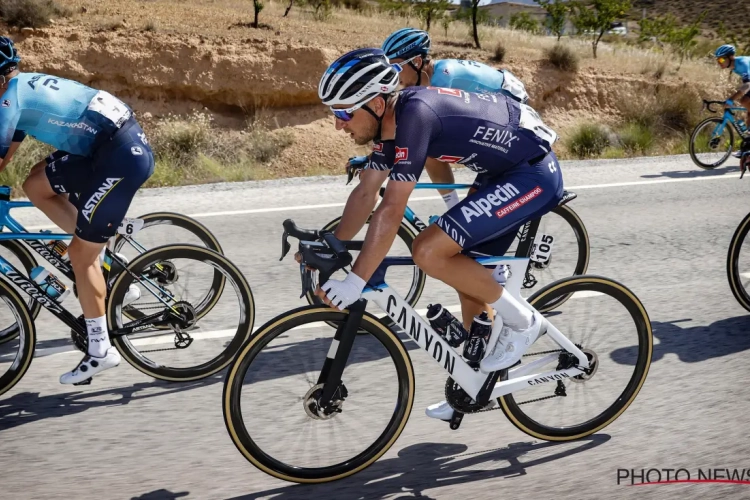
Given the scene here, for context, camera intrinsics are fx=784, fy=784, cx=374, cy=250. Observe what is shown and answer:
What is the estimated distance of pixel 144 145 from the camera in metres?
4.61

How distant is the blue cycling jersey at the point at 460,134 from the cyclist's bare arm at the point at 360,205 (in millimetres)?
160

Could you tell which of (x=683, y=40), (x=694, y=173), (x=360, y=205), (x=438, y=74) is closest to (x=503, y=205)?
(x=360, y=205)

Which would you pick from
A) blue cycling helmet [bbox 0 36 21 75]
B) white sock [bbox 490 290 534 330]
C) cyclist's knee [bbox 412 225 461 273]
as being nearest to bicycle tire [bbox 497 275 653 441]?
white sock [bbox 490 290 534 330]

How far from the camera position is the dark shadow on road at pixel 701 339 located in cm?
516

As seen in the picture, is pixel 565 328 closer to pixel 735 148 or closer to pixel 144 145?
pixel 144 145

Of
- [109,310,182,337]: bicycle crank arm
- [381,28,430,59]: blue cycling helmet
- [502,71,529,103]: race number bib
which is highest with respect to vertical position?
[381,28,430,59]: blue cycling helmet

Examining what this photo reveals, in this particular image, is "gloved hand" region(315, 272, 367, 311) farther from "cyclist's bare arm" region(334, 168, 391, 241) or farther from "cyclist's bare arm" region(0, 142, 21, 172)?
"cyclist's bare arm" region(0, 142, 21, 172)

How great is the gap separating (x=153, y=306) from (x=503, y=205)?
241cm

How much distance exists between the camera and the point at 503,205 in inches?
146

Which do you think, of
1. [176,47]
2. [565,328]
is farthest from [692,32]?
Result: [565,328]

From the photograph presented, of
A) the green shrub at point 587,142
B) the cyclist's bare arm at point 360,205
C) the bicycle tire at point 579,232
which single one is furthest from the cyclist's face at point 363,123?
the green shrub at point 587,142

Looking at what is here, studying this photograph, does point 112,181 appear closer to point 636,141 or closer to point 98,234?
point 98,234

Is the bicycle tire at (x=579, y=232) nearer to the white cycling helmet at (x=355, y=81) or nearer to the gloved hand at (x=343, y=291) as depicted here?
the white cycling helmet at (x=355, y=81)

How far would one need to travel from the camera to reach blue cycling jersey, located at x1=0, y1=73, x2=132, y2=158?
4133mm
